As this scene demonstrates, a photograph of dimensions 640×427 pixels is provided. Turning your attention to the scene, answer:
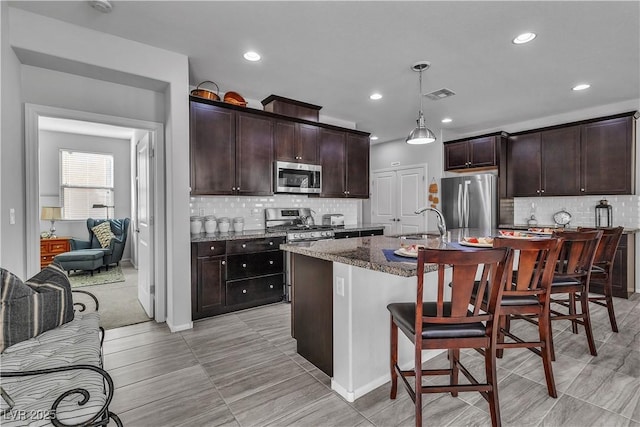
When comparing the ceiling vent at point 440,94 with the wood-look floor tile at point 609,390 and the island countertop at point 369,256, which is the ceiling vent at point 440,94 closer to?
the island countertop at point 369,256

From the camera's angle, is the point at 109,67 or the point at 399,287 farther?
the point at 109,67

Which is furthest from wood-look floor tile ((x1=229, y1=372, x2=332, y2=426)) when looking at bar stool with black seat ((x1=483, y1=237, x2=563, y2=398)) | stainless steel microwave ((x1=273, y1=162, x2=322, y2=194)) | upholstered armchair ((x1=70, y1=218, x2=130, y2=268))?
upholstered armchair ((x1=70, y1=218, x2=130, y2=268))

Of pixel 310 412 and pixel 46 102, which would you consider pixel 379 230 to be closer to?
pixel 310 412

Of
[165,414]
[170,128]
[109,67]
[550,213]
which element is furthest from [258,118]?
[550,213]

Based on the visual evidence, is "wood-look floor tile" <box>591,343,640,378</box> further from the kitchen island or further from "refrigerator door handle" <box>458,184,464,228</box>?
"refrigerator door handle" <box>458,184,464,228</box>

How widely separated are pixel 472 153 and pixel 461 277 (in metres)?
4.87

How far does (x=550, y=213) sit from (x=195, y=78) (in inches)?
223

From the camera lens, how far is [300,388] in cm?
205

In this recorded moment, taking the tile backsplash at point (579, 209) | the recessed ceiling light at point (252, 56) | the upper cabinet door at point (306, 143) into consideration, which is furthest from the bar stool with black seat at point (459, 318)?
the tile backsplash at point (579, 209)

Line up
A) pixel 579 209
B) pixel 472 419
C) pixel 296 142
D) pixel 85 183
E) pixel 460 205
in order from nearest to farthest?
1. pixel 472 419
2. pixel 296 142
3. pixel 579 209
4. pixel 460 205
5. pixel 85 183

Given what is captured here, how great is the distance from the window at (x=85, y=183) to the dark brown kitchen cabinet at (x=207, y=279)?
469 centimetres

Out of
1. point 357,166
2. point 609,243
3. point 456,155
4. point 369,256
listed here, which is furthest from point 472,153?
point 369,256

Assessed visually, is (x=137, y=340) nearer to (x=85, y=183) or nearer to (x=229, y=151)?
(x=229, y=151)

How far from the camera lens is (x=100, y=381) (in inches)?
51.6
